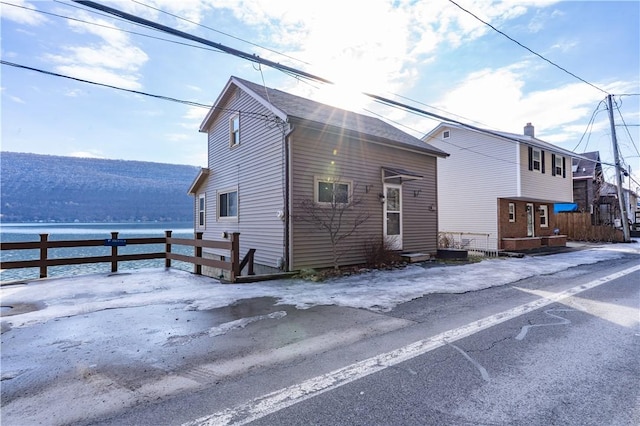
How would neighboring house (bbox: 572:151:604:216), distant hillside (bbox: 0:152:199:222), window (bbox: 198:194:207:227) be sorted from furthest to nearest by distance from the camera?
distant hillside (bbox: 0:152:199:222)
neighboring house (bbox: 572:151:604:216)
window (bbox: 198:194:207:227)

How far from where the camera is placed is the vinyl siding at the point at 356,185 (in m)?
9.77

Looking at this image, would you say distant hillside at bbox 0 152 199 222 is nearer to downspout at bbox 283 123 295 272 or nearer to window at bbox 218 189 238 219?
window at bbox 218 189 238 219

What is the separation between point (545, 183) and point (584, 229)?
7834mm

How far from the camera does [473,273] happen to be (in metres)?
9.83

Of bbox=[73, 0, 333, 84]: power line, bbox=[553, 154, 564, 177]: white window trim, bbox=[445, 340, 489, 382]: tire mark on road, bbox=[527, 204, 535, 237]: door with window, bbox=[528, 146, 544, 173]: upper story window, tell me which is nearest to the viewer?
bbox=[445, 340, 489, 382]: tire mark on road

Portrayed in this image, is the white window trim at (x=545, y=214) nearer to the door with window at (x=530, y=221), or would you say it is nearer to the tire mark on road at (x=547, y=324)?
the door with window at (x=530, y=221)

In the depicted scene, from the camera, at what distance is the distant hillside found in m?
76.0

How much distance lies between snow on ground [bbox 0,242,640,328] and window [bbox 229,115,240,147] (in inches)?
225

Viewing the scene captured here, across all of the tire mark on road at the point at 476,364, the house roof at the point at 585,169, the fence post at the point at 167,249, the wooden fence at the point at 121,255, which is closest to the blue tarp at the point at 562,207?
the house roof at the point at 585,169

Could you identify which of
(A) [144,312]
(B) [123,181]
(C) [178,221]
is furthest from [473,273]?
(B) [123,181]

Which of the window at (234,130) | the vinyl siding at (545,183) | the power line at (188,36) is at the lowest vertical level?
the vinyl siding at (545,183)

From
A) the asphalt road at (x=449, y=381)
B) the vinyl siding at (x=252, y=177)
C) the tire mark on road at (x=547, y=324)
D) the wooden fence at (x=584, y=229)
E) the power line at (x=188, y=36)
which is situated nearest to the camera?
the asphalt road at (x=449, y=381)

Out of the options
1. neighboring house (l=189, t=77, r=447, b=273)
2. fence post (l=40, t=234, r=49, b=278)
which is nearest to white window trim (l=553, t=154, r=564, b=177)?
neighboring house (l=189, t=77, r=447, b=273)

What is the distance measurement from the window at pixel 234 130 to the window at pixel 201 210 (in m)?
3.83
